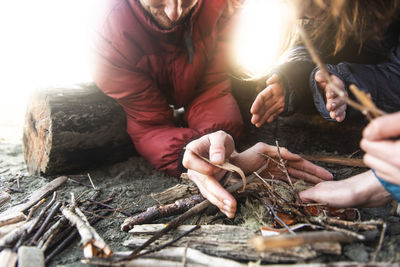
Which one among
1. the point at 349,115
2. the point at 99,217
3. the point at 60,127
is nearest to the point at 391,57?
the point at 349,115

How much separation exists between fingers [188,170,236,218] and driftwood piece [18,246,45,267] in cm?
101

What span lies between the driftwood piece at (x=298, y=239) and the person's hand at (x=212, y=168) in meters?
0.44

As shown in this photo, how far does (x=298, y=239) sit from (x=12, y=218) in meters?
1.81

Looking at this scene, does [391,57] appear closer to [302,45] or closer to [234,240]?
[302,45]

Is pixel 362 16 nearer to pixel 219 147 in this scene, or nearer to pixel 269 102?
pixel 269 102

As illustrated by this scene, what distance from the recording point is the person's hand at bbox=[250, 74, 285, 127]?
2.14 meters

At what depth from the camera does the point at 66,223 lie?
170cm

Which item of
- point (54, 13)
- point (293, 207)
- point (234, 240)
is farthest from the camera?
point (54, 13)

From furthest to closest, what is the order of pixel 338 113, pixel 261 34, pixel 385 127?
pixel 261 34 < pixel 338 113 < pixel 385 127

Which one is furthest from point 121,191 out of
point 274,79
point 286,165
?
point 274,79

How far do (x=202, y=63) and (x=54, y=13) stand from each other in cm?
367

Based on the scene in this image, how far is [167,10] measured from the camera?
205 cm

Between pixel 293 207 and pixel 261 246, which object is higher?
pixel 261 246

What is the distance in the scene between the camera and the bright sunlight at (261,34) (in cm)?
203
